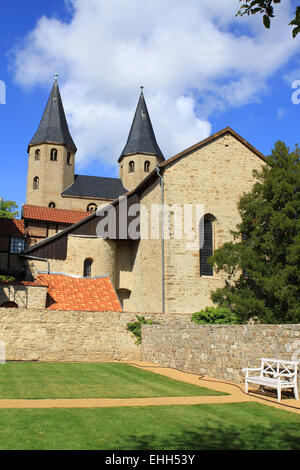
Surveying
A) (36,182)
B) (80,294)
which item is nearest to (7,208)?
(36,182)

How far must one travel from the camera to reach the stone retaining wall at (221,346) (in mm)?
10109

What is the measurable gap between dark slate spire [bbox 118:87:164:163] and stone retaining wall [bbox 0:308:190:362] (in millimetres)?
35218

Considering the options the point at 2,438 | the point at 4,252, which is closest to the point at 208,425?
the point at 2,438

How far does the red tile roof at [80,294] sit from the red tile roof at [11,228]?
880 cm

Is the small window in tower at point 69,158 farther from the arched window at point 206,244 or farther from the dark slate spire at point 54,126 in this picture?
the arched window at point 206,244

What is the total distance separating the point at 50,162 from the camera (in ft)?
157

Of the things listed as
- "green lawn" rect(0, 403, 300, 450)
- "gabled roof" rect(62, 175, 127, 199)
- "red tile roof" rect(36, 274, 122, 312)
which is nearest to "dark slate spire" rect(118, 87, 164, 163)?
"gabled roof" rect(62, 175, 127, 199)

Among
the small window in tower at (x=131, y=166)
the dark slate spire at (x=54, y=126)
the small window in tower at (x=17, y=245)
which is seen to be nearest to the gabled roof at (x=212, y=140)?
the small window in tower at (x=17, y=245)

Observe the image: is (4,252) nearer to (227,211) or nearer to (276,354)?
(227,211)

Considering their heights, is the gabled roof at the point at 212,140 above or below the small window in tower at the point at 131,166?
below

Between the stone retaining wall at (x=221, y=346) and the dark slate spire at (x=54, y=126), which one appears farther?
the dark slate spire at (x=54, y=126)

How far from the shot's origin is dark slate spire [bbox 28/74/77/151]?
159ft

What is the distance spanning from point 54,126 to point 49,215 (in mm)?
18028
